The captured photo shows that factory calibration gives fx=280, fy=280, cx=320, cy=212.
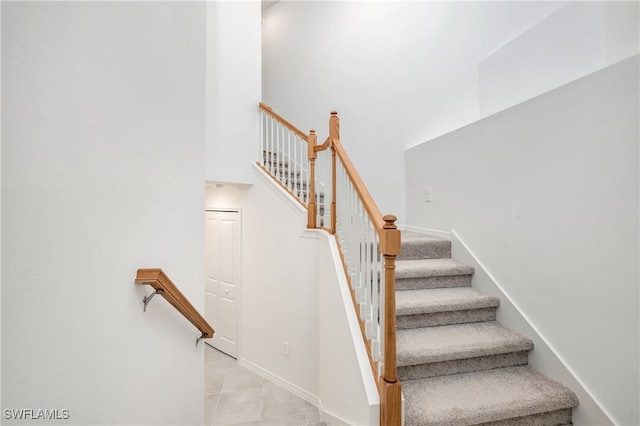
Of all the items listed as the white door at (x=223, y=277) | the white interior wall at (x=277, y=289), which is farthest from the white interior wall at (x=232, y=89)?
the white door at (x=223, y=277)

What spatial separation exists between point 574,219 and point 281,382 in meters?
2.93

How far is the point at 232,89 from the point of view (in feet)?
10.8

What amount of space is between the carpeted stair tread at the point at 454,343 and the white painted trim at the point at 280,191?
1.43 metres

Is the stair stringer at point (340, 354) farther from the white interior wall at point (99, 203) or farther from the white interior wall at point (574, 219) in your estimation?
the white interior wall at point (574, 219)

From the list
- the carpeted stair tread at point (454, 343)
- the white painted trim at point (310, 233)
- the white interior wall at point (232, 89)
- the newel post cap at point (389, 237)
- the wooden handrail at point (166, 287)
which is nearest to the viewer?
the wooden handrail at point (166, 287)

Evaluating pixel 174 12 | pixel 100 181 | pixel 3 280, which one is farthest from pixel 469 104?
pixel 3 280

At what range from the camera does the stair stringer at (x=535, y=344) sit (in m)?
1.56

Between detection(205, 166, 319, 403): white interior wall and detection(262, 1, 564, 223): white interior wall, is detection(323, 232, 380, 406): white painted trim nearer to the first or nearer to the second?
detection(205, 166, 319, 403): white interior wall

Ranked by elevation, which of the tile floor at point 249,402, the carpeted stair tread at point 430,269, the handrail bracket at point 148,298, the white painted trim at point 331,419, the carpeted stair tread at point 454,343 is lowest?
the tile floor at point 249,402

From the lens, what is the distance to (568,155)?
171 centimetres

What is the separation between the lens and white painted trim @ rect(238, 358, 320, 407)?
274 centimetres

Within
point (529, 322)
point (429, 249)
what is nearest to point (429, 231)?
point (429, 249)

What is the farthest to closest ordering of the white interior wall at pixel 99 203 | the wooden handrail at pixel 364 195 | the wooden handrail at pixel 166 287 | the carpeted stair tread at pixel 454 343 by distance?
1. the carpeted stair tread at pixel 454 343
2. the wooden handrail at pixel 364 195
3. the wooden handrail at pixel 166 287
4. the white interior wall at pixel 99 203

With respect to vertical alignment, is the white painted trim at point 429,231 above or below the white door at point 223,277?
above
